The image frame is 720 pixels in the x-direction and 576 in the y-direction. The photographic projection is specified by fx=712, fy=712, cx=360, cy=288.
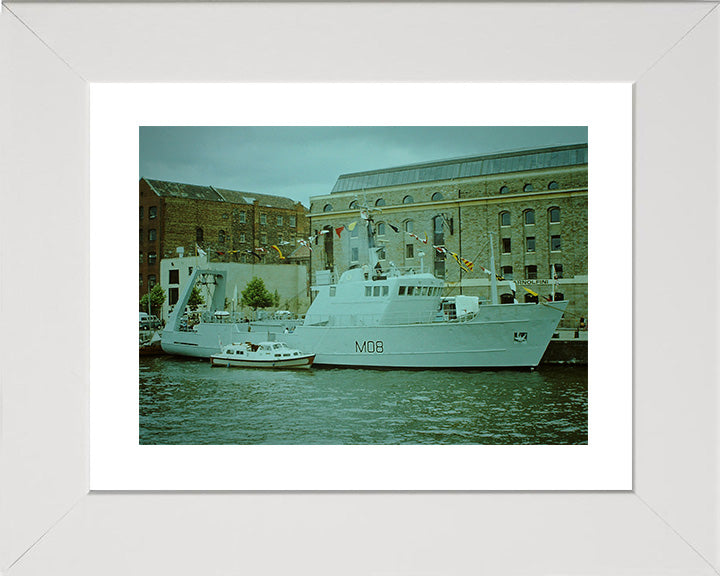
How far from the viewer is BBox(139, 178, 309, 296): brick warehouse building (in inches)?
322

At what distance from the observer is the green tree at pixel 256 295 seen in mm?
8648

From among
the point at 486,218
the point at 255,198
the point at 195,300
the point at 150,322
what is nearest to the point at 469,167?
the point at 486,218

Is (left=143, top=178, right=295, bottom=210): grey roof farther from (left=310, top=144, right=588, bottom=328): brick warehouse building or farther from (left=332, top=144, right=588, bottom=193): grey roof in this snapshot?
(left=332, top=144, right=588, bottom=193): grey roof

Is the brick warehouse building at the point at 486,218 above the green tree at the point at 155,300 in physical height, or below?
above

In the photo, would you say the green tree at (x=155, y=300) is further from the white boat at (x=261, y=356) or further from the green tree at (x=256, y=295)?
the green tree at (x=256, y=295)

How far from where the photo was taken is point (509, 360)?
8258mm

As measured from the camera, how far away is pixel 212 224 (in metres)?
8.41

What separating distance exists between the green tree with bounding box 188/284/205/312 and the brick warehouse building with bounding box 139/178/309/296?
0.46 metres

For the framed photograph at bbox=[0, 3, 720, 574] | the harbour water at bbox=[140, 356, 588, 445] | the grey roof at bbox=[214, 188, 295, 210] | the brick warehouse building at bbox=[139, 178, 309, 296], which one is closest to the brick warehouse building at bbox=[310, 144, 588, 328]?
the grey roof at bbox=[214, 188, 295, 210]

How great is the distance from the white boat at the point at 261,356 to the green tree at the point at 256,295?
0.48 metres
